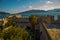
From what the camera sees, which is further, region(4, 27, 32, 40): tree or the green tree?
the green tree

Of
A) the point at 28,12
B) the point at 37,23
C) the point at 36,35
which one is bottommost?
the point at 36,35

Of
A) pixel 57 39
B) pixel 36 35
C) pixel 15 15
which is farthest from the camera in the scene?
pixel 15 15

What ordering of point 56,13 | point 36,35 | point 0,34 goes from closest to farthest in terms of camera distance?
point 0,34, point 36,35, point 56,13

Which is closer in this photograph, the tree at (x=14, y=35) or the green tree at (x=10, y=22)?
the tree at (x=14, y=35)

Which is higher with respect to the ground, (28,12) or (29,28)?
(28,12)

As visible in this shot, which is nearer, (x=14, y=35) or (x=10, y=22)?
(x=14, y=35)

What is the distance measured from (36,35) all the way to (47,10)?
4.00ft

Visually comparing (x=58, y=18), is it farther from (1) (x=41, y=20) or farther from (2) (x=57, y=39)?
(2) (x=57, y=39)

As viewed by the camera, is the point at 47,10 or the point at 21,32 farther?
the point at 47,10

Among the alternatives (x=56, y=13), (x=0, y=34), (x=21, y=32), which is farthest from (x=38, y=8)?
(x=0, y=34)

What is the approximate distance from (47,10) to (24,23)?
1053 millimetres

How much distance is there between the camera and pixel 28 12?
6605 millimetres

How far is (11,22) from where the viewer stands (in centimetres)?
624

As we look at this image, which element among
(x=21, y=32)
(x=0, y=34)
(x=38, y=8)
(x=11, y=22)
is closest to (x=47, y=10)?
(x=38, y=8)
